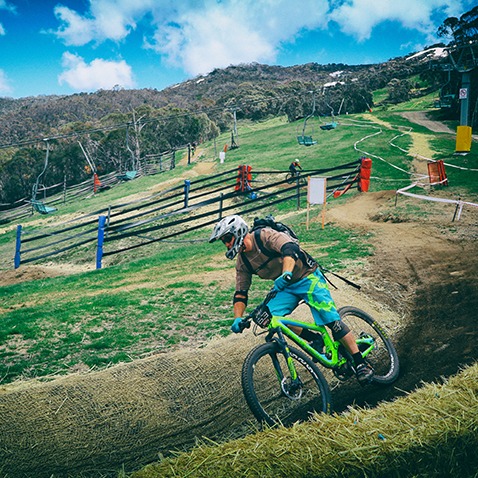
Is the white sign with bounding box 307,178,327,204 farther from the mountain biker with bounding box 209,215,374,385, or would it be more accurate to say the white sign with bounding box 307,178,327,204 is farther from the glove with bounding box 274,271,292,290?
the glove with bounding box 274,271,292,290

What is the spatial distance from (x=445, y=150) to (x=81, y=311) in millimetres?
27500

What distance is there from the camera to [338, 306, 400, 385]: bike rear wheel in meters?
5.68

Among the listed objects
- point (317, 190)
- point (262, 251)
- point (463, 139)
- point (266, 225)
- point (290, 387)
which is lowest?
point (290, 387)

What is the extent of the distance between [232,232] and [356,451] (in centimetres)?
249

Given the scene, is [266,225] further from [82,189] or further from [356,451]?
[82,189]

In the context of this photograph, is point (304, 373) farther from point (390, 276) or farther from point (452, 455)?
point (390, 276)

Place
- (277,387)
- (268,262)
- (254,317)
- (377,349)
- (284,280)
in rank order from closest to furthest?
1. (284,280)
2. (254,317)
3. (268,262)
4. (277,387)
5. (377,349)

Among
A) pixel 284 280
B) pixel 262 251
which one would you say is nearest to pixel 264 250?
pixel 262 251

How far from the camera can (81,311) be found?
8.89 metres

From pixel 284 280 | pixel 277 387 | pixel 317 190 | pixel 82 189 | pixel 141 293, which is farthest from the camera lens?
pixel 82 189

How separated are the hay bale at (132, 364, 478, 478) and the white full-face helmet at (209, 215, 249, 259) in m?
1.95

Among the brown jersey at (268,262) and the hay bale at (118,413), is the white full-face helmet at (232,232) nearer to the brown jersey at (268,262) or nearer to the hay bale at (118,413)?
the brown jersey at (268,262)

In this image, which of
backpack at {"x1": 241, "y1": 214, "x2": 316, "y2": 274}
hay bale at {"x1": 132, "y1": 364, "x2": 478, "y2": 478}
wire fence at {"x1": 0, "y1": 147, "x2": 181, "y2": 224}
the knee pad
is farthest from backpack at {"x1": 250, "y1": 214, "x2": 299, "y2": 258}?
wire fence at {"x1": 0, "y1": 147, "x2": 181, "y2": 224}

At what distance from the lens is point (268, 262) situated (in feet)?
17.1
